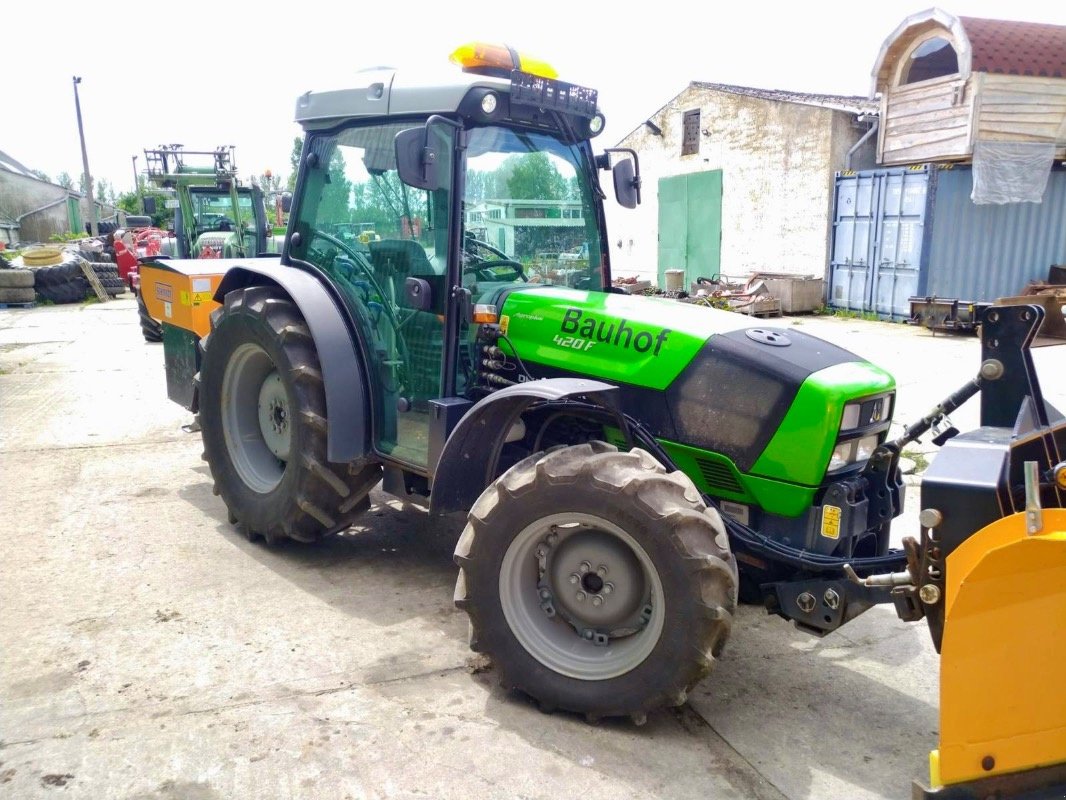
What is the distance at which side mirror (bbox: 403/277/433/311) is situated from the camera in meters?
3.83

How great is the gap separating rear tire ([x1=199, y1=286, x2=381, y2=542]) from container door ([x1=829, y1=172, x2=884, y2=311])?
42.5 feet

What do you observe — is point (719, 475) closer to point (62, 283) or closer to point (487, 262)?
point (487, 262)

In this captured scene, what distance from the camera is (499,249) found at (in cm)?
407

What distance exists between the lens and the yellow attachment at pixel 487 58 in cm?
377

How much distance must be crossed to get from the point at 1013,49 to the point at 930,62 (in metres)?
1.64

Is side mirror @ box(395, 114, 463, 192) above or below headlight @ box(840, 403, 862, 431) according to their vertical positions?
above

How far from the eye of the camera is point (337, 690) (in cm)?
331

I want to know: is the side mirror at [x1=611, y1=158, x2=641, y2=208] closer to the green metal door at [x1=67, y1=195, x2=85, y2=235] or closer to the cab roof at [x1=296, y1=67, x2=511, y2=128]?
the cab roof at [x1=296, y1=67, x2=511, y2=128]

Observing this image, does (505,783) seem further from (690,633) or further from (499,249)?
(499,249)

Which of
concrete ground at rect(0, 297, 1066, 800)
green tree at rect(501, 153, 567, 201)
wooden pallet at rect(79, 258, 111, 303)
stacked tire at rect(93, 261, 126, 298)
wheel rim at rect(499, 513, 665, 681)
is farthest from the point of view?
stacked tire at rect(93, 261, 126, 298)

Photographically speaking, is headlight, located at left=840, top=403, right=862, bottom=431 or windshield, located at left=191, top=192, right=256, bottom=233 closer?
headlight, located at left=840, top=403, right=862, bottom=431

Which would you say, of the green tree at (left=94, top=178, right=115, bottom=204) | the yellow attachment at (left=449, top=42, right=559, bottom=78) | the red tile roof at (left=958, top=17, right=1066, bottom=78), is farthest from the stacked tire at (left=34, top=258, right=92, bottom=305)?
the green tree at (left=94, top=178, right=115, bottom=204)

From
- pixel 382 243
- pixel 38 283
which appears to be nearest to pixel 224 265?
pixel 382 243

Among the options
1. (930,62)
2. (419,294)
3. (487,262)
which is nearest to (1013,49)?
(930,62)
